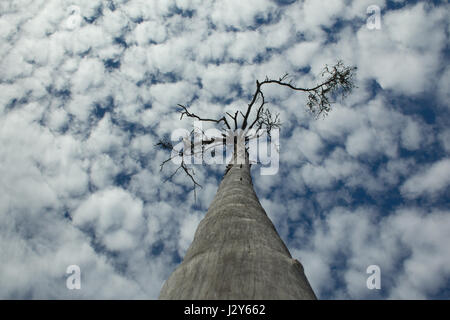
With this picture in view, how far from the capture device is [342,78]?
283 inches

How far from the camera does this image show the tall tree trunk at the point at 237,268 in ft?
4.01

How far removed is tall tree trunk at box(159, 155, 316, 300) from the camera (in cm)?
122

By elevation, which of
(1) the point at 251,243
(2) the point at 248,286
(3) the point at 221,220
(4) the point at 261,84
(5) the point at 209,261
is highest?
(4) the point at 261,84

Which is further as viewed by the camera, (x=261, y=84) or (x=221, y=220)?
(x=261, y=84)

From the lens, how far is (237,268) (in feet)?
4.50

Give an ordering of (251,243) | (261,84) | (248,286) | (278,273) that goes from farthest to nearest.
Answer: (261,84) < (251,243) < (278,273) < (248,286)
